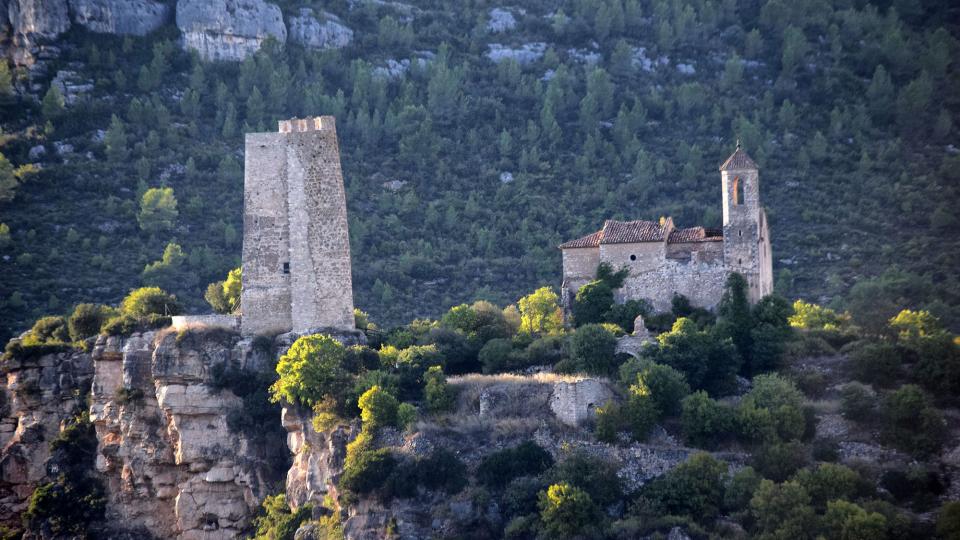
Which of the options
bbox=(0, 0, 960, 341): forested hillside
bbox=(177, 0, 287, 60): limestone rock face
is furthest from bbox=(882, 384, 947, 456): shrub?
bbox=(177, 0, 287, 60): limestone rock face

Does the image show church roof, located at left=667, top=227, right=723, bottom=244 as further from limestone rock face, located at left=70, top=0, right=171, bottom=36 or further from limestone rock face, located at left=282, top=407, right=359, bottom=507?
limestone rock face, located at left=70, top=0, right=171, bottom=36

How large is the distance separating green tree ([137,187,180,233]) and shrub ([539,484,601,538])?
3529 centimetres

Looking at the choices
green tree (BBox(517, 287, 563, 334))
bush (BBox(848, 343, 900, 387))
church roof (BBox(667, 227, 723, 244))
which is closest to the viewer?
bush (BBox(848, 343, 900, 387))

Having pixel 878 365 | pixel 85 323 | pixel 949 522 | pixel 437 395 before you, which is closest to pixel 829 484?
pixel 949 522

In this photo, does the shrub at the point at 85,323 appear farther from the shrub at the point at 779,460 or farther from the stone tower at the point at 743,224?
the shrub at the point at 779,460

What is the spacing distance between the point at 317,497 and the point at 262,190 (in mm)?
10094

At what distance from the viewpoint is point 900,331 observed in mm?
55000

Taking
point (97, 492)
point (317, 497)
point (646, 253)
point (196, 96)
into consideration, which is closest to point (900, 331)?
point (646, 253)

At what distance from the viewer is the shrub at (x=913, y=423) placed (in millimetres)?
48094

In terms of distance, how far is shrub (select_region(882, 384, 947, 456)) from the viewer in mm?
48094

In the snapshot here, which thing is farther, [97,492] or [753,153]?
[753,153]

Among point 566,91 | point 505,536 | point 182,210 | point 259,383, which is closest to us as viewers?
point 505,536

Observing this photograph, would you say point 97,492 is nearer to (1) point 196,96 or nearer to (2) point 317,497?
(2) point 317,497

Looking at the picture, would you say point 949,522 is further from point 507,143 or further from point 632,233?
point 507,143
